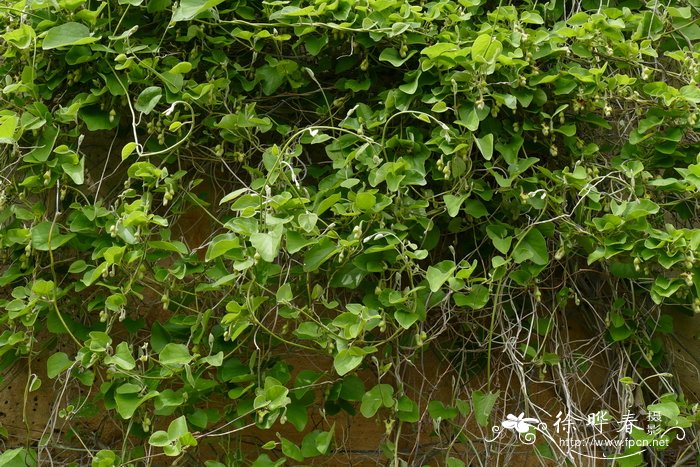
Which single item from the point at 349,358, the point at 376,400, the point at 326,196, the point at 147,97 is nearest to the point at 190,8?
the point at 147,97

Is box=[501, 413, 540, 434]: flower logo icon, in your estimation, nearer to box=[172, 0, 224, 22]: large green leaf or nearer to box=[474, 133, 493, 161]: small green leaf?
box=[474, 133, 493, 161]: small green leaf

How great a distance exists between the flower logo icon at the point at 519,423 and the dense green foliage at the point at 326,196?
0.11 metres

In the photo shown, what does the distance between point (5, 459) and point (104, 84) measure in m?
0.84

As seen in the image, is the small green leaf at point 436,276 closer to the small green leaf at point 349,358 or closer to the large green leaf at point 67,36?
the small green leaf at point 349,358

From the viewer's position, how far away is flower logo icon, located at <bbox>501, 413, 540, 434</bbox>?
1865mm

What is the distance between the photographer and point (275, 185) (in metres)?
1.75

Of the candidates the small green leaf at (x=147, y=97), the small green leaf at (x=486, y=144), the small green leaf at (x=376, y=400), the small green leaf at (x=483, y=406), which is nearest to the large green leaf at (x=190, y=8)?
the small green leaf at (x=147, y=97)

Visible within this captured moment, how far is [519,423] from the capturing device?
1.87 metres

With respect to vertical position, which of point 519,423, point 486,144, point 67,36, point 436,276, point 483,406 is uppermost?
point 67,36

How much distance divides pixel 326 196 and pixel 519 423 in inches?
27.0

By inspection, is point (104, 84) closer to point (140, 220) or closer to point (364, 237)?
point (140, 220)

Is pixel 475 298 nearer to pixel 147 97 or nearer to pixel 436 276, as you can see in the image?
pixel 436 276

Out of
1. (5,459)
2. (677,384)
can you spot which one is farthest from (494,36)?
(5,459)

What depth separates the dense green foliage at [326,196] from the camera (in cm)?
166
